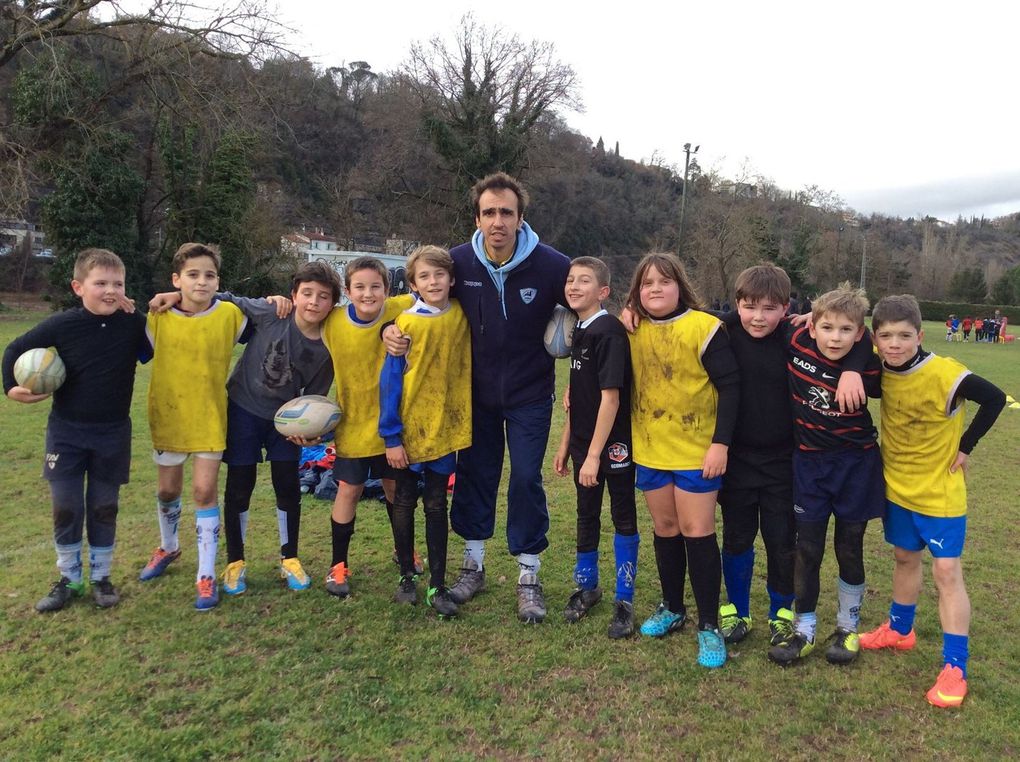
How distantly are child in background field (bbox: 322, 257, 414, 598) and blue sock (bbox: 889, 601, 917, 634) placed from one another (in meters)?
2.71

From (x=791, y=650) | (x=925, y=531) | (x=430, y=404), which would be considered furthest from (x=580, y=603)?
(x=925, y=531)

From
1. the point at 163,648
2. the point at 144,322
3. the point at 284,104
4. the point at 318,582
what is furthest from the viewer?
the point at 284,104

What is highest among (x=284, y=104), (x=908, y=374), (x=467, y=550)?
(x=284, y=104)

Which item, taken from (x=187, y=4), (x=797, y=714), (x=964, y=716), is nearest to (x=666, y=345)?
(x=797, y=714)

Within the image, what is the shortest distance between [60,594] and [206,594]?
2.46ft

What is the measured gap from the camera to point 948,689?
2.86m

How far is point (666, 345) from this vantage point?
3.16 meters

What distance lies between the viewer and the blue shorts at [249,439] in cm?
373

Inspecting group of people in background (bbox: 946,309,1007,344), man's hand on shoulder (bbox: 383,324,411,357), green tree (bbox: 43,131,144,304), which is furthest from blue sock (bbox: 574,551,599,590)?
group of people in background (bbox: 946,309,1007,344)

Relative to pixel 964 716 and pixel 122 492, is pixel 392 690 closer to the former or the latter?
pixel 964 716

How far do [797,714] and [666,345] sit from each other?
1.64m

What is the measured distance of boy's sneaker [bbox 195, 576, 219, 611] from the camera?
3559mm

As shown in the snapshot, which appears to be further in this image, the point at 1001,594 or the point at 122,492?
the point at 122,492

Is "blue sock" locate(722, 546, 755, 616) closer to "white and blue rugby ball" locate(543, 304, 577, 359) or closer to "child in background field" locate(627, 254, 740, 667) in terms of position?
"child in background field" locate(627, 254, 740, 667)
